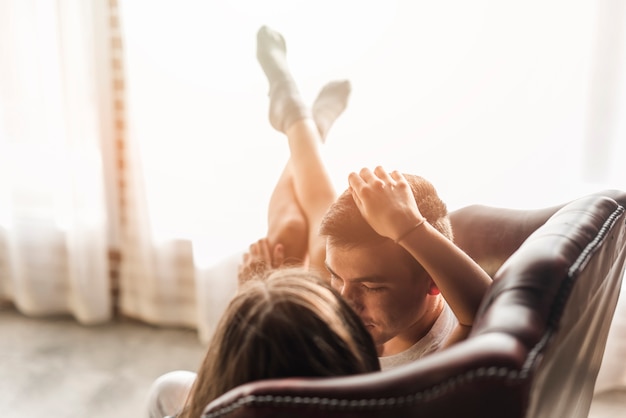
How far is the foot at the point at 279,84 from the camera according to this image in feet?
5.05

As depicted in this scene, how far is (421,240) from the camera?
968 mm

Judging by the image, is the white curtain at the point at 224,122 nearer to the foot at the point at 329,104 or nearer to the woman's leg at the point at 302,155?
the foot at the point at 329,104

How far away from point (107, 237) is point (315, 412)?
5.64 ft

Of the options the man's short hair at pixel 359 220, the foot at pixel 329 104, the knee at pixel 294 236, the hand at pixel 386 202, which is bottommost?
the knee at pixel 294 236

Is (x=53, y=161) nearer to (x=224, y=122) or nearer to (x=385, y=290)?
(x=224, y=122)

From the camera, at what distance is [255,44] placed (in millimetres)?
1849

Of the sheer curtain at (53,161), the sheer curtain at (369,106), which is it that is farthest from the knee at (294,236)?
the sheer curtain at (53,161)

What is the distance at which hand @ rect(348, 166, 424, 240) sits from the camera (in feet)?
3.25

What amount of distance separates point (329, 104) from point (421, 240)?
2.60ft

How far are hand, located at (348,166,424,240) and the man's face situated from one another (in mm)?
51

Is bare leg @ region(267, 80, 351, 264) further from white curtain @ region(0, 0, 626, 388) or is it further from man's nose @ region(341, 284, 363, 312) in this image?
man's nose @ region(341, 284, 363, 312)

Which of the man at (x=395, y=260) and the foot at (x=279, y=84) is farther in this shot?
the foot at (x=279, y=84)

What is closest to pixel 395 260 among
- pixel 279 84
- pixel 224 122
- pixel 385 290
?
pixel 385 290

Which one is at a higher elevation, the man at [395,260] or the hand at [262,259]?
the man at [395,260]
